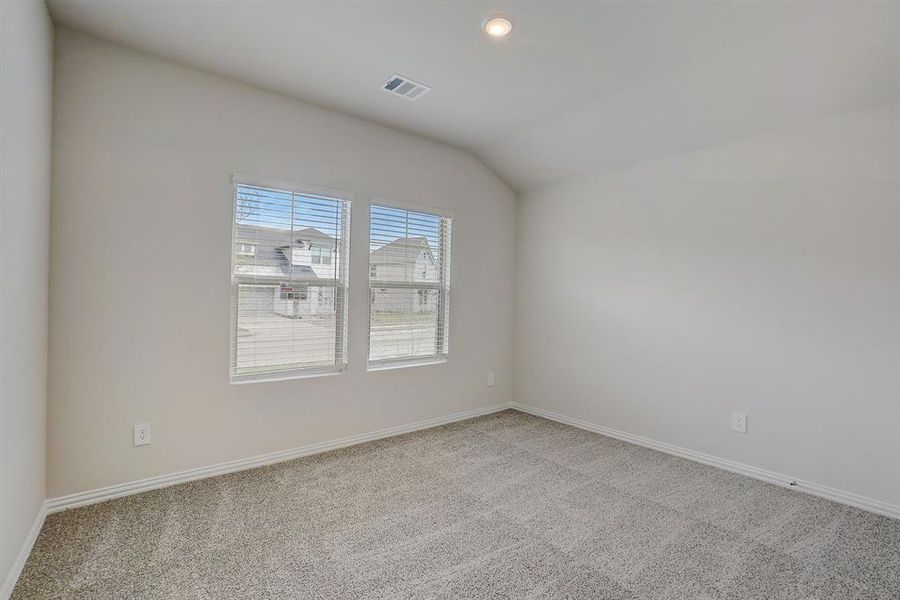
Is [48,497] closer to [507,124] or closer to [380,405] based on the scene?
[380,405]

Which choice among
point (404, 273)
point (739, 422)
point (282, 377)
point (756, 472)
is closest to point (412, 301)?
point (404, 273)

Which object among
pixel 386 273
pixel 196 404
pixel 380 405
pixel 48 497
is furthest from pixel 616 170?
pixel 48 497

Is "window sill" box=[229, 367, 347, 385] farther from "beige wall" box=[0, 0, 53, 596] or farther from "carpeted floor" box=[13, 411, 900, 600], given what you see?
"beige wall" box=[0, 0, 53, 596]

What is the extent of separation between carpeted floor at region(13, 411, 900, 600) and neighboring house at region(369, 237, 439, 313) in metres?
1.28

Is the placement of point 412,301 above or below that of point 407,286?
below

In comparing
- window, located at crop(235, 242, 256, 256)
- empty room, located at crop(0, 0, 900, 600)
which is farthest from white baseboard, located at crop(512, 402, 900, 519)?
window, located at crop(235, 242, 256, 256)

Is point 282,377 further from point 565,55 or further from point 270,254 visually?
point 565,55

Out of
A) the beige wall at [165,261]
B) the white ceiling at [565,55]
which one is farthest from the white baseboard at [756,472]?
the white ceiling at [565,55]

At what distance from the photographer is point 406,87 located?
2.86m

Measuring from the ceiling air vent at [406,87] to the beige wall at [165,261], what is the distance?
1.84 feet

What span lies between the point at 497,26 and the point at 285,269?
2007mm

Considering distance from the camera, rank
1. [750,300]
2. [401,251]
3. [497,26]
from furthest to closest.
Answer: [401,251], [750,300], [497,26]

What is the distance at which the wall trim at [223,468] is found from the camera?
2.33 metres

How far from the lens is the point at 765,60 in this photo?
236cm
